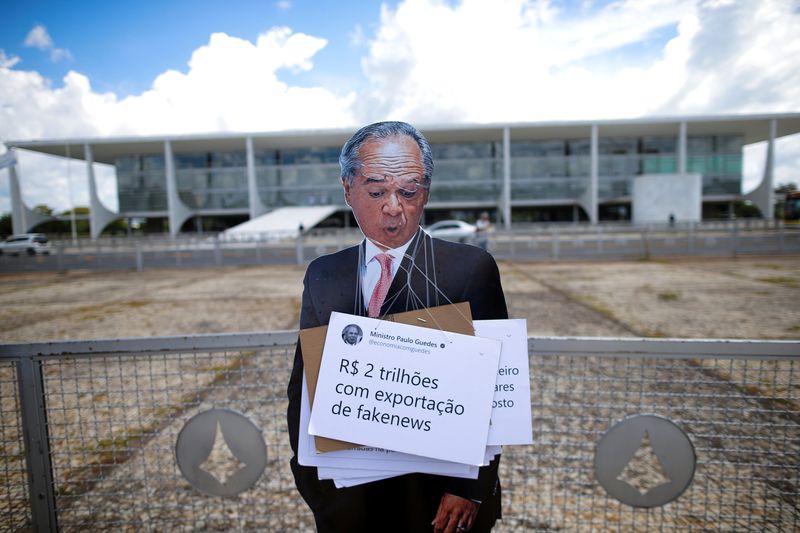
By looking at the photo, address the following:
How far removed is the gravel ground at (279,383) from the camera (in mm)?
2467

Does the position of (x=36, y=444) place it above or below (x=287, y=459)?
above

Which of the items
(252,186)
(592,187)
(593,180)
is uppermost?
(252,186)

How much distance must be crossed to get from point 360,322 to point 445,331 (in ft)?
0.88

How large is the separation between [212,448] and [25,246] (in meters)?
35.8

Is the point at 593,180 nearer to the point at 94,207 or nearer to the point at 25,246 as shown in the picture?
the point at 25,246

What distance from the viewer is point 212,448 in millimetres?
2262

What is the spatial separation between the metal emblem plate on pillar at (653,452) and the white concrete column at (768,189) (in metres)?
55.1

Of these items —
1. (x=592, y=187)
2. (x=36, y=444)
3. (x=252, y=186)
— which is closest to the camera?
(x=36, y=444)

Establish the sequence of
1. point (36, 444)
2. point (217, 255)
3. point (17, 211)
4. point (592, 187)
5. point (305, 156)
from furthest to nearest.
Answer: point (305, 156) → point (17, 211) → point (592, 187) → point (217, 255) → point (36, 444)

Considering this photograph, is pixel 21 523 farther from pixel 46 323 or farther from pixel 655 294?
pixel 655 294

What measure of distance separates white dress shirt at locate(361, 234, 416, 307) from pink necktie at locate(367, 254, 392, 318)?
1 cm

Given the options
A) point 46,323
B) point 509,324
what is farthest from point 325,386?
point 46,323

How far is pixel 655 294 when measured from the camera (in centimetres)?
966

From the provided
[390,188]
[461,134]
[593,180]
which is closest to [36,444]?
[390,188]
